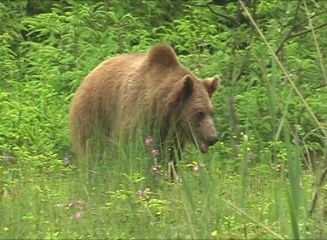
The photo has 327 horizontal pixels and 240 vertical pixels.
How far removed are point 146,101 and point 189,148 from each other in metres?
0.53

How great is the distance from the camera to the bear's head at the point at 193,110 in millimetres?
8289

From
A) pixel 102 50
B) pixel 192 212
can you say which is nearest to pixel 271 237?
pixel 192 212

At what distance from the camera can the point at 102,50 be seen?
1119 cm

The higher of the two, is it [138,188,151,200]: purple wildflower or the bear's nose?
[138,188,151,200]: purple wildflower

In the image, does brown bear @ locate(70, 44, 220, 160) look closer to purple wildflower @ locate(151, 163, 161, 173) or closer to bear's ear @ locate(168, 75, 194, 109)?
bear's ear @ locate(168, 75, 194, 109)

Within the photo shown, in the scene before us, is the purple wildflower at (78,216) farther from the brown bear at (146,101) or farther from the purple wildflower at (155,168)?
the brown bear at (146,101)

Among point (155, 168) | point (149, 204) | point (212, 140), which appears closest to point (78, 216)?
point (149, 204)

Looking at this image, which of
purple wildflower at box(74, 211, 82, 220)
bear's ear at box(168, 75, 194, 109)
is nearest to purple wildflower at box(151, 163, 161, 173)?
purple wildflower at box(74, 211, 82, 220)

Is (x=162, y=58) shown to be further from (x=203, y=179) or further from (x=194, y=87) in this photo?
(x=203, y=179)

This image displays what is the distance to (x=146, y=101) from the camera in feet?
27.3

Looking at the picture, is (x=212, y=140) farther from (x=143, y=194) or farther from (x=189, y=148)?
(x=143, y=194)

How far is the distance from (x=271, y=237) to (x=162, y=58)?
3887mm

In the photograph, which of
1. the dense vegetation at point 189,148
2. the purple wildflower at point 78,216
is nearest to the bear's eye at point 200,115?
the dense vegetation at point 189,148

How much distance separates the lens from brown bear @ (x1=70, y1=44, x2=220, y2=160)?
8.26 m
